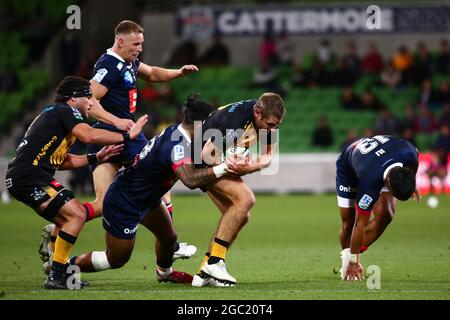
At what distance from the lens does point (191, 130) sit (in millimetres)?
9781

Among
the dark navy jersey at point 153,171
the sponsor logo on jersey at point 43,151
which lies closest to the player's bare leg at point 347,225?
the dark navy jersey at point 153,171

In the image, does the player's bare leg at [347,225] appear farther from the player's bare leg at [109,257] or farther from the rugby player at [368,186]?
the player's bare leg at [109,257]

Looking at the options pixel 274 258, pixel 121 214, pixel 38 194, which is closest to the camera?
pixel 38 194

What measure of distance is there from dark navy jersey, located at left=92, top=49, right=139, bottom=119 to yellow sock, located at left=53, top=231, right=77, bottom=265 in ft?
7.04

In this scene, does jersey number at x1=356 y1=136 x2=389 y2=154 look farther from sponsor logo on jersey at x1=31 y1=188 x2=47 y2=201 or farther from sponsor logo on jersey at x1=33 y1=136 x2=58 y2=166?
sponsor logo on jersey at x1=31 y1=188 x2=47 y2=201

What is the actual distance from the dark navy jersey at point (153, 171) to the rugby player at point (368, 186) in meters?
1.96

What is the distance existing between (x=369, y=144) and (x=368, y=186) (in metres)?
0.80

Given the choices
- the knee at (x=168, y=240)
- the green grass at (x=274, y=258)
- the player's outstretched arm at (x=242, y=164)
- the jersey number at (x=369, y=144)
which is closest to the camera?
the green grass at (x=274, y=258)

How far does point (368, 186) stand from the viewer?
10016mm

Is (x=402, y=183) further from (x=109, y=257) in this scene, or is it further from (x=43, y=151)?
(x=43, y=151)

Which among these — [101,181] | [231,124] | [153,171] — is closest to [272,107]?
[231,124]

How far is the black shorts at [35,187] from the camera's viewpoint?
9680mm
